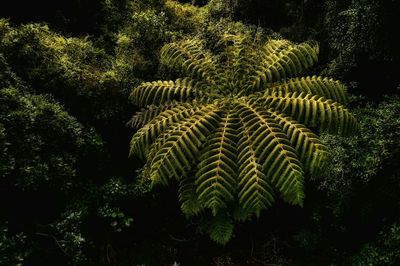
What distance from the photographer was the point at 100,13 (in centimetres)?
549

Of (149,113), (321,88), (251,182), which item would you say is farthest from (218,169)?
(321,88)

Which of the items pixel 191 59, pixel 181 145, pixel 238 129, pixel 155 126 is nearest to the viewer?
pixel 181 145

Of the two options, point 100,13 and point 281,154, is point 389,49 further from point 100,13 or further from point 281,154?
point 100,13

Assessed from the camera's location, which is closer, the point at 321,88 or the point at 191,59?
the point at 321,88

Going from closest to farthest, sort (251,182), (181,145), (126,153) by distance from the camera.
A: 1. (251,182)
2. (181,145)
3. (126,153)

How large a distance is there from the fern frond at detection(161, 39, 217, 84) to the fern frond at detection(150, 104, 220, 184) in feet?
2.07

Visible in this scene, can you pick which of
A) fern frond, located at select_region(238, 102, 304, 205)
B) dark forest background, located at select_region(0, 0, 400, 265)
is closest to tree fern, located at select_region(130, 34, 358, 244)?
fern frond, located at select_region(238, 102, 304, 205)

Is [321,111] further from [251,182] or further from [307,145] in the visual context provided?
[251,182]

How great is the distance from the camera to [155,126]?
3.40 m

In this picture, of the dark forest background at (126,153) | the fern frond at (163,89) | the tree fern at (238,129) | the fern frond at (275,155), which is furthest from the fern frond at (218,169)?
the dark forest background at (126,153)

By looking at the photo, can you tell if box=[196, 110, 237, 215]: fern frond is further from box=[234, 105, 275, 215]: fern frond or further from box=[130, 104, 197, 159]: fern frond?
box=[130, 104, 197, 159]: fern frond

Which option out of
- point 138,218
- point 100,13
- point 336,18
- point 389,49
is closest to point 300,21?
point 336,18

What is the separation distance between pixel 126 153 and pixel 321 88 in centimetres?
240

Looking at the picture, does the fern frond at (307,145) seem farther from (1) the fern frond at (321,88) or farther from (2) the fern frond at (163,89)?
(2) the fern frond at (163,89)
